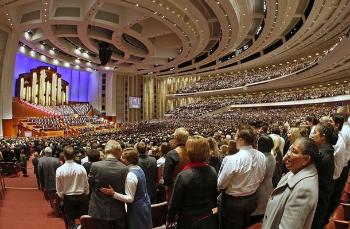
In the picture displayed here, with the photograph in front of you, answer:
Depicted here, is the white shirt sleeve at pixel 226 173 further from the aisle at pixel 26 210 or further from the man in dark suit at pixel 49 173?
A: the man in dark suit at pixel 49 173

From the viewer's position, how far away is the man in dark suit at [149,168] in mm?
5348

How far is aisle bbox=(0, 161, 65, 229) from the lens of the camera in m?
6.58

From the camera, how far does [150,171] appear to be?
541 centimetres

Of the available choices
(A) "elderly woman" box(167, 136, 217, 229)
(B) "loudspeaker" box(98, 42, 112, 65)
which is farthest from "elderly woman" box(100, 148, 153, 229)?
(B) "loudspeaker" box(98, 42, 112, 65)

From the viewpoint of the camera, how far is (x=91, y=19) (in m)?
22.4

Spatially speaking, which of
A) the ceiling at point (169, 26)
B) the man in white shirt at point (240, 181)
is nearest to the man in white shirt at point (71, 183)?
the man in white shirt at point (240, 181)

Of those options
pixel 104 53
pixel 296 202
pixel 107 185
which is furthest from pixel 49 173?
pixel 104 53

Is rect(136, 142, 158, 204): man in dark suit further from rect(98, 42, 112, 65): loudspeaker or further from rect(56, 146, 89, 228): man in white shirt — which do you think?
rect(98, 42, 112, 65): loudspeaker

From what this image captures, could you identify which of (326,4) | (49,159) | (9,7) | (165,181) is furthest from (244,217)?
(326,4)

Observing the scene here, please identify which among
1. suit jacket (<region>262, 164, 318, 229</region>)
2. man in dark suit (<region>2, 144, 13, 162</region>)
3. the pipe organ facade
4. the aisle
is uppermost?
the pipe organ facade

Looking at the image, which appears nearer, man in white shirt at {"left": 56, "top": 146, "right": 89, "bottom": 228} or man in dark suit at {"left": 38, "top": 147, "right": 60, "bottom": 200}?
man in white shirt at {"left": 56, "top": 146, "right": 89, "bottom": 228}

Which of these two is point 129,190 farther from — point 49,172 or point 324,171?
point 49,172

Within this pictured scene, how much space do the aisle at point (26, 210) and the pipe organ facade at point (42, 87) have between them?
23.8 m

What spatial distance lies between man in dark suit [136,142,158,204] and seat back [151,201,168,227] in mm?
1050
